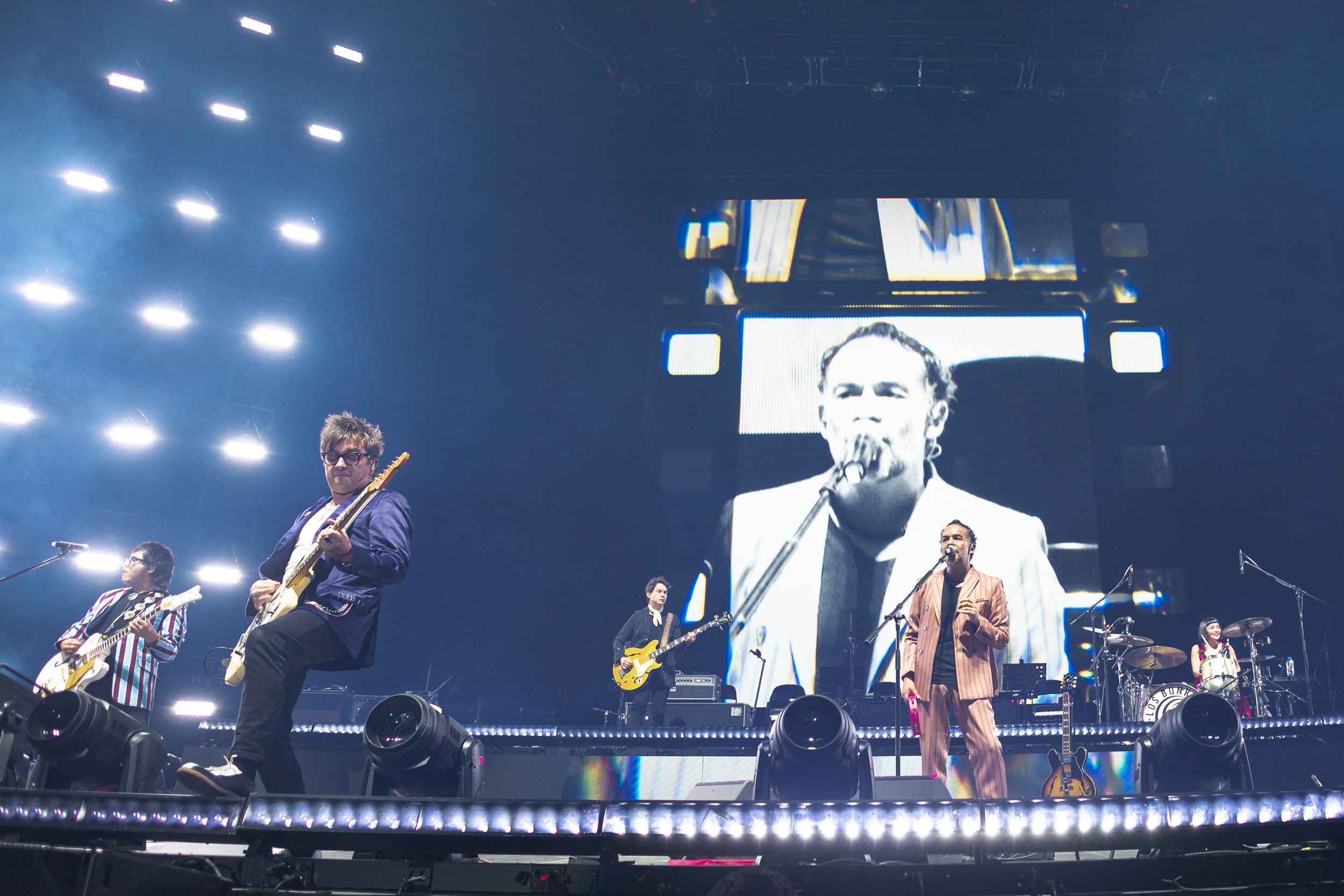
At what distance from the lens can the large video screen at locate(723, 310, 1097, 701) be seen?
8719 millimetres

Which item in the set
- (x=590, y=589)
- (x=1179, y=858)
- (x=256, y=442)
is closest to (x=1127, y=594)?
(x=590, y=589)

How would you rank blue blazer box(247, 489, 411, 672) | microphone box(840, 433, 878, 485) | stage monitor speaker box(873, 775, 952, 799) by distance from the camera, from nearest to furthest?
blue blazer box(247, 489, 411, 672) → stage monitor speaker box(873, 775, 952, 799) → microphone box(840, 433, 878, 485)

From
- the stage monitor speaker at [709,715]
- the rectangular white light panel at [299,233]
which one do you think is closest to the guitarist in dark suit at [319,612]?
the stage monitor speaker at [709,715]

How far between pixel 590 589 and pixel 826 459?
2872 mm

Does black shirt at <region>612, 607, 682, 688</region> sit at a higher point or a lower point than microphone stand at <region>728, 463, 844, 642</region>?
lower

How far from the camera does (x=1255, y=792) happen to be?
2.44 m

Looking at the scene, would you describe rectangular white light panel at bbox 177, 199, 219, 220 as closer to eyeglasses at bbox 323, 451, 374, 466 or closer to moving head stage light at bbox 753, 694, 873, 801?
eyeglasses at bbox 323, 451, 374, 466

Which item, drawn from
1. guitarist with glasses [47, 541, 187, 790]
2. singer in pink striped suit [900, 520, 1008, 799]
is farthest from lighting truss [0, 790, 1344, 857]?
guitarist with glasses [47, 541, 187, 790]

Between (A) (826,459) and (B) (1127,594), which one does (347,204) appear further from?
(B) (1127,594)

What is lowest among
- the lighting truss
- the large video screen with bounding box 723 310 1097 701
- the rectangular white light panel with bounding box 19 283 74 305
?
the lighting truss

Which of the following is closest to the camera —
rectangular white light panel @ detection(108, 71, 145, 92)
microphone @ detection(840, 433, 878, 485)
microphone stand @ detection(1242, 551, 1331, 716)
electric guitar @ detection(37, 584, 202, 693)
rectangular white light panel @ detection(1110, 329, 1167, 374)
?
electric guitar @ detection(37, 584, 202, 693)

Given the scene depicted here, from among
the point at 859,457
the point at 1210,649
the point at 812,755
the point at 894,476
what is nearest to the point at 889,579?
the point at 894,476

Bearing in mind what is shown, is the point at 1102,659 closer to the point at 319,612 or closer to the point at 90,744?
the point at 319,612

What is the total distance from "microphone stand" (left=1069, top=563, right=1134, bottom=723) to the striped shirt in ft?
21.1
